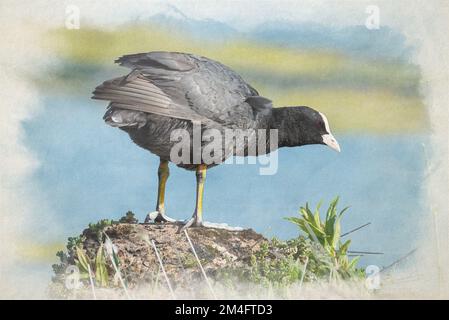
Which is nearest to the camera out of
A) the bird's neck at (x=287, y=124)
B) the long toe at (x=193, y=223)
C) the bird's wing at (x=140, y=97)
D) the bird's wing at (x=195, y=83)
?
the bird's wing at (x=140, y=97)

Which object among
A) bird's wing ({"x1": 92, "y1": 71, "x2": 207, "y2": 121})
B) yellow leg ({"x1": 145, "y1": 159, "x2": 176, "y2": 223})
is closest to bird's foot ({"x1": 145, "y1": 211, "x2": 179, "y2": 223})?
yellow leg ({"x1": 145, "y1": 159, "x2": 176, "y2": 223})

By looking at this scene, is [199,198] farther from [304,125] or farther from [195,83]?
[304,125]

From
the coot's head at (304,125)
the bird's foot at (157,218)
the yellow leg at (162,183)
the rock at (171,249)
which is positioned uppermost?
the coot's head at (304,125)

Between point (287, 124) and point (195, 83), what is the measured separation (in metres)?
0.96

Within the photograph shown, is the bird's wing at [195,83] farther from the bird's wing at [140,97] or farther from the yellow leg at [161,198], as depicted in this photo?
the yellow leg at [161,198]

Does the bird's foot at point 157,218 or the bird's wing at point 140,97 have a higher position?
the bird's wing at point 140,97

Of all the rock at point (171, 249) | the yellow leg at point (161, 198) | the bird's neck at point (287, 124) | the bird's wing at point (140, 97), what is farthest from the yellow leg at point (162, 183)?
the bird's neck at point (287, 124)

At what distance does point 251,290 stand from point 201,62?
6.71 feet

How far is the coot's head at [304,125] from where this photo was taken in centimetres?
732

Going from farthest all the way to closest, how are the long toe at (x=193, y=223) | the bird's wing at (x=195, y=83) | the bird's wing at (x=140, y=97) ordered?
the long toe at (x=193, y=223) → the bird's wing at (x=195, y=83) → the bird's wing at (x=140, y=97)

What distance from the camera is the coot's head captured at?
24.0 feet

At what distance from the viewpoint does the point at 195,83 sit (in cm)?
696

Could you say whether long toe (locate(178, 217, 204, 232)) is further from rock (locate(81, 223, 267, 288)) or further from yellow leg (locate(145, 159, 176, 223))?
yellow leg (locate(145, 159, 176, 223))

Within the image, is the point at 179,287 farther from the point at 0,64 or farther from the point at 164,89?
the point at 0,64
